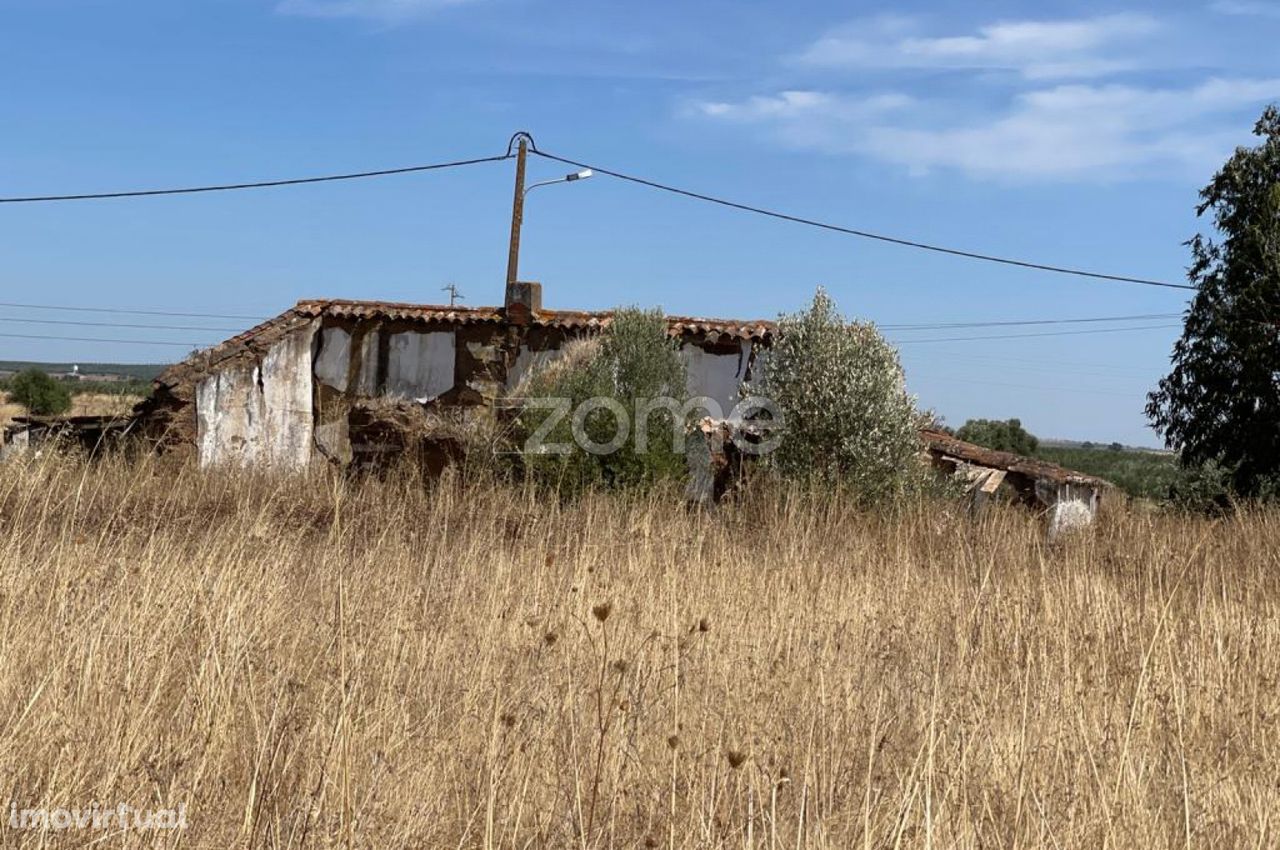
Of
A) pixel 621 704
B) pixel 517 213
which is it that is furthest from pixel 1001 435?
pixel 621 704

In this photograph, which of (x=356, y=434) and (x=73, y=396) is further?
(x=73, y=396)

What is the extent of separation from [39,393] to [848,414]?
39.7 metres

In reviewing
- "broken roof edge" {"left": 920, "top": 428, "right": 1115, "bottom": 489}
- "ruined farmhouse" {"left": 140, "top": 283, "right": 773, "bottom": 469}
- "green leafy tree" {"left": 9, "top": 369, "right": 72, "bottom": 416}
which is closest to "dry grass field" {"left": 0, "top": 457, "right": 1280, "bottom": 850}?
"broken roof edge" {"left": 920, "top": 428, "right": 1115, "bottom": 489}

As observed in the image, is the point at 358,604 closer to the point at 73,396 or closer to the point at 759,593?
the point at 759,593

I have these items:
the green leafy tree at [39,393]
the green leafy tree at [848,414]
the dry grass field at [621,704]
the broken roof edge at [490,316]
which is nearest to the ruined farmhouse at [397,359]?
the broken roof edge at [490,316]

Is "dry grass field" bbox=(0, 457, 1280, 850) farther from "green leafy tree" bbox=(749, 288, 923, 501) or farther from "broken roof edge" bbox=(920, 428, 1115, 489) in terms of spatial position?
"broken roof edge" bbox=(920, 428, 1115, 489)

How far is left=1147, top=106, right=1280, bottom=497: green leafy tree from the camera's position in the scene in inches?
1012

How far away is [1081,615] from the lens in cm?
659

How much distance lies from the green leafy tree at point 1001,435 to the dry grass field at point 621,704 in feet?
142

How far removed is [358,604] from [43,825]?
2858 mm

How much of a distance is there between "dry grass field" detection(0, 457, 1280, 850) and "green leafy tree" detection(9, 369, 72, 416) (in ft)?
139

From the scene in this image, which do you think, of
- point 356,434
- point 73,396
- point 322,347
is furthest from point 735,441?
point 73,396

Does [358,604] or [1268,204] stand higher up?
[1268,204]

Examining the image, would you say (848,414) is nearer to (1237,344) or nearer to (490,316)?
(490,316)
